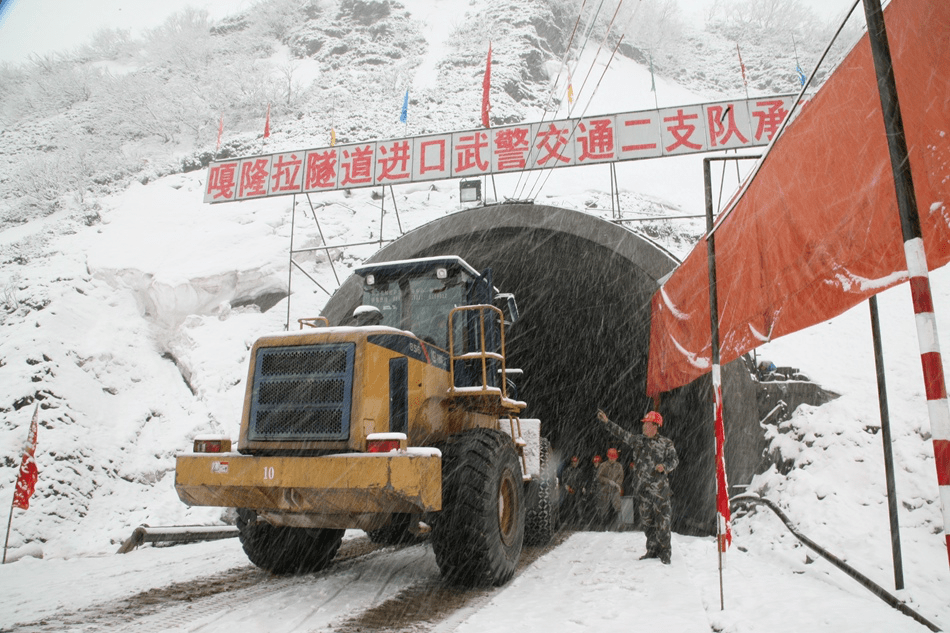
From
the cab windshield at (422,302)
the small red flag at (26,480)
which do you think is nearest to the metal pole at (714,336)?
the cab windshield at (422,302)

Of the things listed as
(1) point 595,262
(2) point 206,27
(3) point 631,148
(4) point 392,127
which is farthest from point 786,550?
(2) point 206,27

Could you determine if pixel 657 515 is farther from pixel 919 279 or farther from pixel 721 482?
pixel 919 279

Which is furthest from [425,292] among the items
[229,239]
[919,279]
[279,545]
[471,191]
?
[229,239]

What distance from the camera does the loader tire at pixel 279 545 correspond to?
19.1ft

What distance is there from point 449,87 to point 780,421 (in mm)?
33317

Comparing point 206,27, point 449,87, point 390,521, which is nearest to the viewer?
point 390,521

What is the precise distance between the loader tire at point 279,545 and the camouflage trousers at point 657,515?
3.59m

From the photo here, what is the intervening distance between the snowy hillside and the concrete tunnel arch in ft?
3.69

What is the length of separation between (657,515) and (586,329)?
8.14 m

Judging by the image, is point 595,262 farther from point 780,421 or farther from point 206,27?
point 206,27

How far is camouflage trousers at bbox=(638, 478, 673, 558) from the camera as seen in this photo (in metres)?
6.46

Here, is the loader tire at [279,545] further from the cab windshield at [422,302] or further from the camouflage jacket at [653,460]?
the camouflage jacket at [653,460]

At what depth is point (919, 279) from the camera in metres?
2.27

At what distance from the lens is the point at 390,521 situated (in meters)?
5.18
